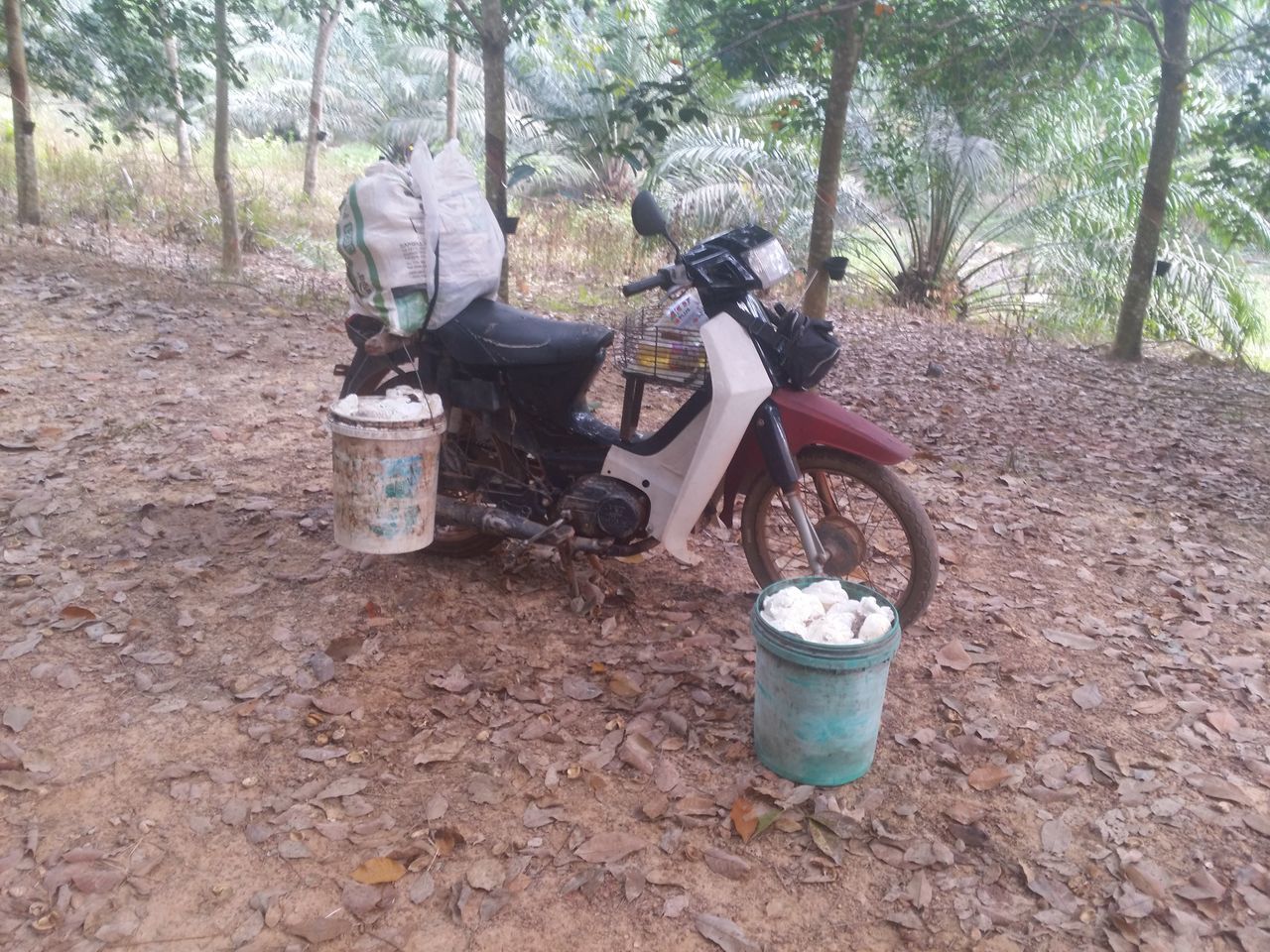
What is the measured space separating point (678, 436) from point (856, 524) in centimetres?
74

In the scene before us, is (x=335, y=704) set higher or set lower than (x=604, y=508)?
lower

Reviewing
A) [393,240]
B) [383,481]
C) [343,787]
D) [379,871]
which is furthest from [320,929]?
[393,240]

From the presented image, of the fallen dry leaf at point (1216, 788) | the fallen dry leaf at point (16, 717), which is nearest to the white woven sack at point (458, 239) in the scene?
the fallen dry leaf at point (16, 717)

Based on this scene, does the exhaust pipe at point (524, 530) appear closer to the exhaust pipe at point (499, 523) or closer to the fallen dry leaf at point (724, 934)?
the exhaust pipe at point (499, 523)

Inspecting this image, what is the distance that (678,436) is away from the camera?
352 centimetres

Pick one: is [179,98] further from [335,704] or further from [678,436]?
[335,704]

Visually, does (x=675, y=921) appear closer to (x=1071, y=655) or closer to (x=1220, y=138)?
(x=1071, y=655)

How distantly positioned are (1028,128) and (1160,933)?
10.1 meters

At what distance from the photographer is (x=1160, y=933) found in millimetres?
2303

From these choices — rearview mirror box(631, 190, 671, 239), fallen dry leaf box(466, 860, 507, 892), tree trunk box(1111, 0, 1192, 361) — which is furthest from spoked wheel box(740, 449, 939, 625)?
tree trunk box(1111, 0, 1192, 361)

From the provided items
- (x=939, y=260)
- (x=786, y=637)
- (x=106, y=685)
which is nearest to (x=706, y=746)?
(x=786, y=637)

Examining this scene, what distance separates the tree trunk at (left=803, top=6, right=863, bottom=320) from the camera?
573 centimetres

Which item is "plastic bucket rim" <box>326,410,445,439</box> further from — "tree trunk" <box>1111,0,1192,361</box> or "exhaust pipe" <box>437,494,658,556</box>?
"tree trunk" <box>1111,0,1192,361</box>

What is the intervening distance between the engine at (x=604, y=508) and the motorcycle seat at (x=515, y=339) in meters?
0.48
